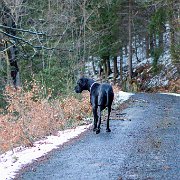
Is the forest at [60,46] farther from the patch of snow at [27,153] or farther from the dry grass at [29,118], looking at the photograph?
the patch of snow at [27,153]

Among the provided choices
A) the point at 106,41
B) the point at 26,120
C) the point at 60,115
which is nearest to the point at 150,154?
the point at 26,120

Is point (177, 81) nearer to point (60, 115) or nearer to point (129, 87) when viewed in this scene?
point (129, 87)

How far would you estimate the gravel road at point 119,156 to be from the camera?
765 cm

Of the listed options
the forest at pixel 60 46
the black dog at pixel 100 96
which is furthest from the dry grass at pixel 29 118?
the black dog at pixel 100 96

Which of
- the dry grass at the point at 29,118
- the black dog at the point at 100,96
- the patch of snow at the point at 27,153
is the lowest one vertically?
the patch of snow at the point at 27,153

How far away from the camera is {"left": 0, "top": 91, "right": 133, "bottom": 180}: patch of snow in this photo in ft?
27.6

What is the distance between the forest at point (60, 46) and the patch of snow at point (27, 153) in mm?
507

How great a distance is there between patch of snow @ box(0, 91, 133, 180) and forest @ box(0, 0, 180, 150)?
507mm

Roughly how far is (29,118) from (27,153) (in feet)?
9.45

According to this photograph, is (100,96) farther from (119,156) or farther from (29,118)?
(119,156)

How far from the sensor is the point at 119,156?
29.6 feet

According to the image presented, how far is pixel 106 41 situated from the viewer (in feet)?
146

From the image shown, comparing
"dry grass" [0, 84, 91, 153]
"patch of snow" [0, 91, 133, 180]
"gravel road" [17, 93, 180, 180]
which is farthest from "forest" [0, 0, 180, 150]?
"gravel road" [17, 93, 180, 180]

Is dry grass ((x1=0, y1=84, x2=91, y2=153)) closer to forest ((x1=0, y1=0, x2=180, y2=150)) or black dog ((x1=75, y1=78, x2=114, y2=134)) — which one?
forest ((x1=0, y1=0, x2=180, y2=150))
